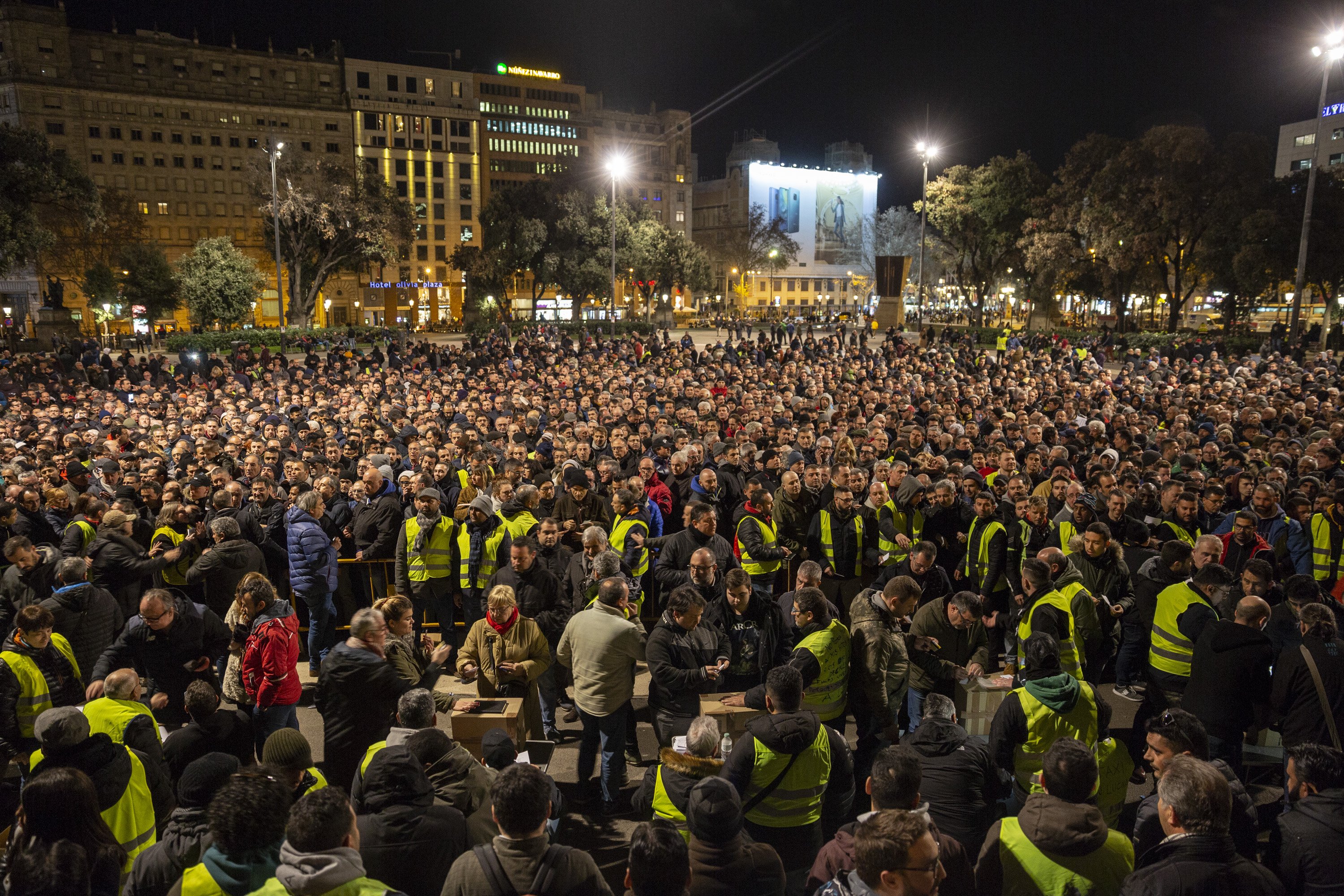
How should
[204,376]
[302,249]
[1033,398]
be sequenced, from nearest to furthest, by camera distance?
1. [1033,398]
2. [204,376]
3. [302,249]

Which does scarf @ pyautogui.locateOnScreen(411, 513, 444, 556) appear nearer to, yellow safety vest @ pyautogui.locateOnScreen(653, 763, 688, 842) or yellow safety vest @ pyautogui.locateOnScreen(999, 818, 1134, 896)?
yellow safety vest @ pyautogui.locateOnScreen(653, 763, 688, 842)

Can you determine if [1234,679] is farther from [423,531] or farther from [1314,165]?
[1314,165]

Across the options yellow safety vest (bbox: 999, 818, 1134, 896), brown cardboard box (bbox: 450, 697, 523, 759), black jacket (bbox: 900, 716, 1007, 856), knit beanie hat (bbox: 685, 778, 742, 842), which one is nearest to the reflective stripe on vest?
knit beanie hat (bbox: 685, 778, 742, 842)

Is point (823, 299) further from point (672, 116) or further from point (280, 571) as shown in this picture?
point (280, 571)

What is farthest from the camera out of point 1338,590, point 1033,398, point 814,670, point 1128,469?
point 1033,398

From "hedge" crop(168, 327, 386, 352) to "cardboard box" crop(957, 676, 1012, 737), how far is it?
94.7ft

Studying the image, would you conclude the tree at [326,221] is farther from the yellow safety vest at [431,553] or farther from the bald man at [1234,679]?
the bald man at [1234,679]

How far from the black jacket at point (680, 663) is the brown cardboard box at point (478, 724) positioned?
836mm

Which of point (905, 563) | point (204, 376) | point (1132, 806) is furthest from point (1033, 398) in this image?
point (204, 376)

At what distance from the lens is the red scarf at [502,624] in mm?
5113

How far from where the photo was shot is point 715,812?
303 cm

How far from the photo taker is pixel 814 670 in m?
4.55

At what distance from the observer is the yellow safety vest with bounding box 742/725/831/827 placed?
357cm

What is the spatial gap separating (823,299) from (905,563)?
110932 mm
